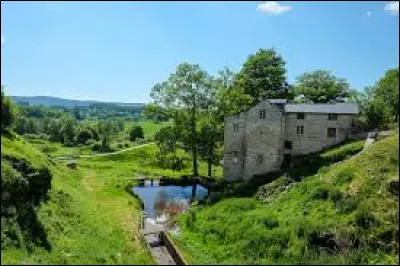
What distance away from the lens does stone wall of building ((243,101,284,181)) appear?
56625 mm

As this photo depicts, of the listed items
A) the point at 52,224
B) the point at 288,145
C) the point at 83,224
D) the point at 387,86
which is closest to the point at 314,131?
the point at 288,145

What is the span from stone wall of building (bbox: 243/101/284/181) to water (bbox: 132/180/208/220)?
8104 mm

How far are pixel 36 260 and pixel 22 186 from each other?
7427mm

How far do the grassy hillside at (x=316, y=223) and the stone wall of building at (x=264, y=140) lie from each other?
9975 mm

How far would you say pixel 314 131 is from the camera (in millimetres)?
56844

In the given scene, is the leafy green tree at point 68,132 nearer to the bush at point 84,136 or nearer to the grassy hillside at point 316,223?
the bush at point 84,136

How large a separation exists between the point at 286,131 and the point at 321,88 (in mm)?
30682

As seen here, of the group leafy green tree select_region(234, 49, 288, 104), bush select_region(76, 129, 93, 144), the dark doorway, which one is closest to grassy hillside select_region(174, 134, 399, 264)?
the dark doorway

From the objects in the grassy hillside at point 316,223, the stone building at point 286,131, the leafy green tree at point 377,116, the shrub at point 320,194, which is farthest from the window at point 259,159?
the shrub at point 320,194

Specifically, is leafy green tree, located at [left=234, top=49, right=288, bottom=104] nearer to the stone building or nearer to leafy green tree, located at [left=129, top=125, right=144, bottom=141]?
the stone building

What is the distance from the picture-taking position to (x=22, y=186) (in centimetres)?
3575

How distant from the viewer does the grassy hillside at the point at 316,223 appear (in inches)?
1328

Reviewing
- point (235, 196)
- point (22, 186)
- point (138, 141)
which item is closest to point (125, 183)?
point (235, 196)

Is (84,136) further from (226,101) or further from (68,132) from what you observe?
(226,101)
